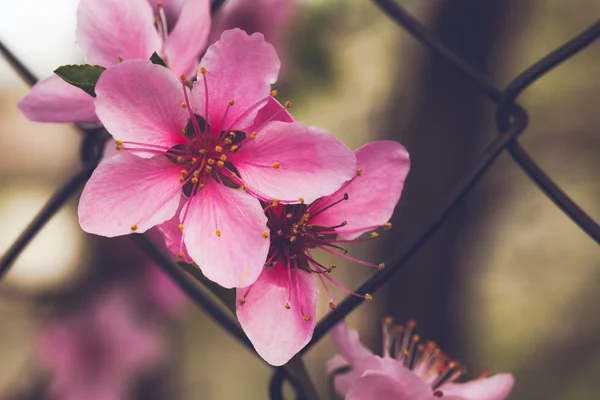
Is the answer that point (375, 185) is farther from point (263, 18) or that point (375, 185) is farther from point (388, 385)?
point (263, 18)

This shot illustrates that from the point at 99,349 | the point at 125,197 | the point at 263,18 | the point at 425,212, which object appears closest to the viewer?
the point at 125,197

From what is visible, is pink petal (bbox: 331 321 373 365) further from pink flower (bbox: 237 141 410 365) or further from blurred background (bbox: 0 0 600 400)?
blurred background (bbox: 0 0 600 400)

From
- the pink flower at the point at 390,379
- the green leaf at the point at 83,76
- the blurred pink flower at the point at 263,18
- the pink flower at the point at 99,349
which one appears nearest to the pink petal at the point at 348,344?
the pink flower at the point at 390,379

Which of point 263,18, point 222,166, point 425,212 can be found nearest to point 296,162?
point 222,166

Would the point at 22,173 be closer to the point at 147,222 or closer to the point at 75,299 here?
the point at 75,299

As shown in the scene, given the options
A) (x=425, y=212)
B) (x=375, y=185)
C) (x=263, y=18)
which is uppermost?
(x=375, y=185)

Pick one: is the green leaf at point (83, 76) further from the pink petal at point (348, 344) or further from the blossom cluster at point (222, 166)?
the pink petal at point (348, 344)

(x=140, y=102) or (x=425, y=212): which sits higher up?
(x=140, y=102)
